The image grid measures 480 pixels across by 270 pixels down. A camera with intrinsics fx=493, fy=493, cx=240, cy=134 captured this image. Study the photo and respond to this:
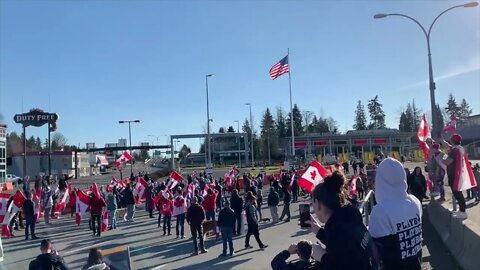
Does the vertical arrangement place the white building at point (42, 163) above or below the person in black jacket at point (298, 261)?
above

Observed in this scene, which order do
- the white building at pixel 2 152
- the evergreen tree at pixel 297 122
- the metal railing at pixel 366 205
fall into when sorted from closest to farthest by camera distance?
the metal railing at pixel 366 205, the white building at pixel 2 152, the evergreen tree at pixel 297 122

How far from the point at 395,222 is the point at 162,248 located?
1245 centimetres

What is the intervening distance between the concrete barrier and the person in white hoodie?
4.87 meters

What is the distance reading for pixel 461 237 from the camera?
383 inches

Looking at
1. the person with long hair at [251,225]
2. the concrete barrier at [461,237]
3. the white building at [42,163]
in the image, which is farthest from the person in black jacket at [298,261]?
the white building at [42,163]

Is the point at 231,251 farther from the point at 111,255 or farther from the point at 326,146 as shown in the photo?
the point at 326,146

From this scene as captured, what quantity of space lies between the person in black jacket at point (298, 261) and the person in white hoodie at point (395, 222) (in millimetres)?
577

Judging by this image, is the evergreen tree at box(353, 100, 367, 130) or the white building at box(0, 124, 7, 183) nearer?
the white building at box(0, 124, 7, 183)

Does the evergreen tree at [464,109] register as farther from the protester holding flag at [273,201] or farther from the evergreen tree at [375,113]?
the protester holding flag at [273,201]

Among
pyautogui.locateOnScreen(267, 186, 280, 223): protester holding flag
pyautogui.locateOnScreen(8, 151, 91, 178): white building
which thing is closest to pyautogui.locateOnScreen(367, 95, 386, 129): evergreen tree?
pyautogui.locateOnScreen(8, 151, 91, 178): white building

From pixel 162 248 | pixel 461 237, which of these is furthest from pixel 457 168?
pixel 162 248

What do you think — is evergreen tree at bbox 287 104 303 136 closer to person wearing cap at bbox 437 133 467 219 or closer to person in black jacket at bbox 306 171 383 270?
person wearing cap at bbox 437 133 467 219

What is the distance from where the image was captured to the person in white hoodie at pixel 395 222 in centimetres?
389

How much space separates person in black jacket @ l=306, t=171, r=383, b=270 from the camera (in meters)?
2.95
